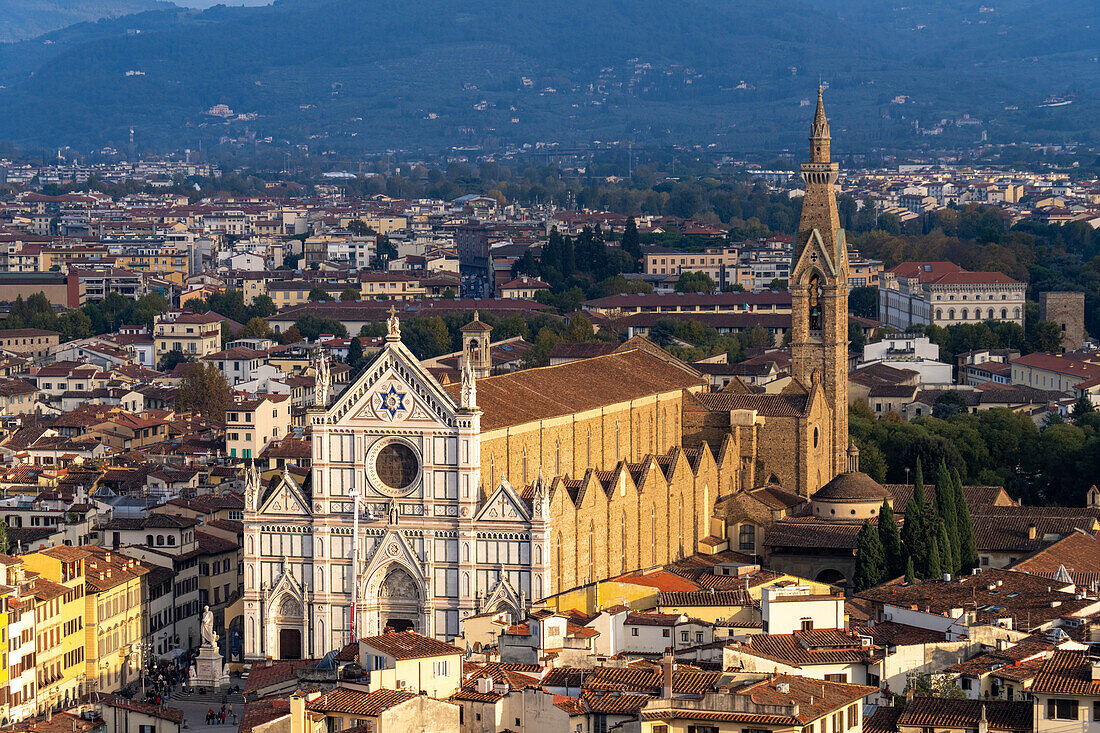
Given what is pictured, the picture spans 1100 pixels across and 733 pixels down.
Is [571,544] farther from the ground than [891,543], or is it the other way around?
[571,544]

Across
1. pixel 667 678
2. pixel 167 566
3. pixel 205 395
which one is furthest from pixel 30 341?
pixel 667 678

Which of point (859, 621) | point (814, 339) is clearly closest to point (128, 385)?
point (814, 339)

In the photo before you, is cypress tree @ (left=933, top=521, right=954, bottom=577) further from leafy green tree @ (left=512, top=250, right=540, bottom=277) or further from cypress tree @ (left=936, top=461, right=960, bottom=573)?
leafy green tree @ (left=512, top=250, right=540, bottom=277)

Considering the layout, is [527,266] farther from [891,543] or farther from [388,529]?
[388,529]

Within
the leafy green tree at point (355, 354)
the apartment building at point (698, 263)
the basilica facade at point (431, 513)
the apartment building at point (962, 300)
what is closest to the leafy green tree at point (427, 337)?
the leafy green tree at point (355, 354)

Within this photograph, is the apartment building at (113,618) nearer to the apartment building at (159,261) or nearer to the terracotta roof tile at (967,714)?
the terracotta roof tile at (967,714)

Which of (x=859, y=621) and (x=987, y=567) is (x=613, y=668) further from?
(x=987, y=567)
